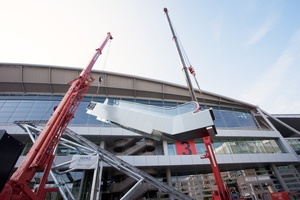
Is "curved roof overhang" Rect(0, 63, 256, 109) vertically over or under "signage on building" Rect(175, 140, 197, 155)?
over

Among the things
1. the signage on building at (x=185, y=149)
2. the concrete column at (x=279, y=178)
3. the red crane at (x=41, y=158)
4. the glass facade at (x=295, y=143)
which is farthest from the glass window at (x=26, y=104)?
the glass facade at (x=295, y=143)

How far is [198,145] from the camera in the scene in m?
18.5

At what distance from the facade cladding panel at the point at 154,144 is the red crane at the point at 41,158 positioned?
7.22 metres

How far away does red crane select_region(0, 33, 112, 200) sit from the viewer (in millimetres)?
5434

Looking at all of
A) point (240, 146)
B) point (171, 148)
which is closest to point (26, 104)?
point (171, 148)

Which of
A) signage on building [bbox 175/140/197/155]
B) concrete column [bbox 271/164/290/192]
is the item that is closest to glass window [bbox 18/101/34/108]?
signage on building [bbox 175/140/197/155]

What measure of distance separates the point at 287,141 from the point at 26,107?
118 ft

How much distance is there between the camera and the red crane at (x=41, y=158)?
543 cm

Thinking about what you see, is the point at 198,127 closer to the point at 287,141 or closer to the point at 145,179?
the point at 145,179

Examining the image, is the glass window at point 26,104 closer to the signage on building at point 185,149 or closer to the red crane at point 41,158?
the red crane at point 41,158

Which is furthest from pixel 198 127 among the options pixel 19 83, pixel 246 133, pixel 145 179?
pixel 19 83

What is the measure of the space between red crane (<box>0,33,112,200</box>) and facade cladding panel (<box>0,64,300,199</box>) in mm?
7223

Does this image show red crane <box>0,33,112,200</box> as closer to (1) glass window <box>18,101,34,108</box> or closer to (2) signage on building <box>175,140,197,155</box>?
(2) signage on building <box>175,140,197,155</box>

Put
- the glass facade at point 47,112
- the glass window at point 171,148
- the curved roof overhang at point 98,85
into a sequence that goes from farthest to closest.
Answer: the curved roof overhang at point 98,85 < the glass facade at point 47,112 < the glass window at point 171,148
